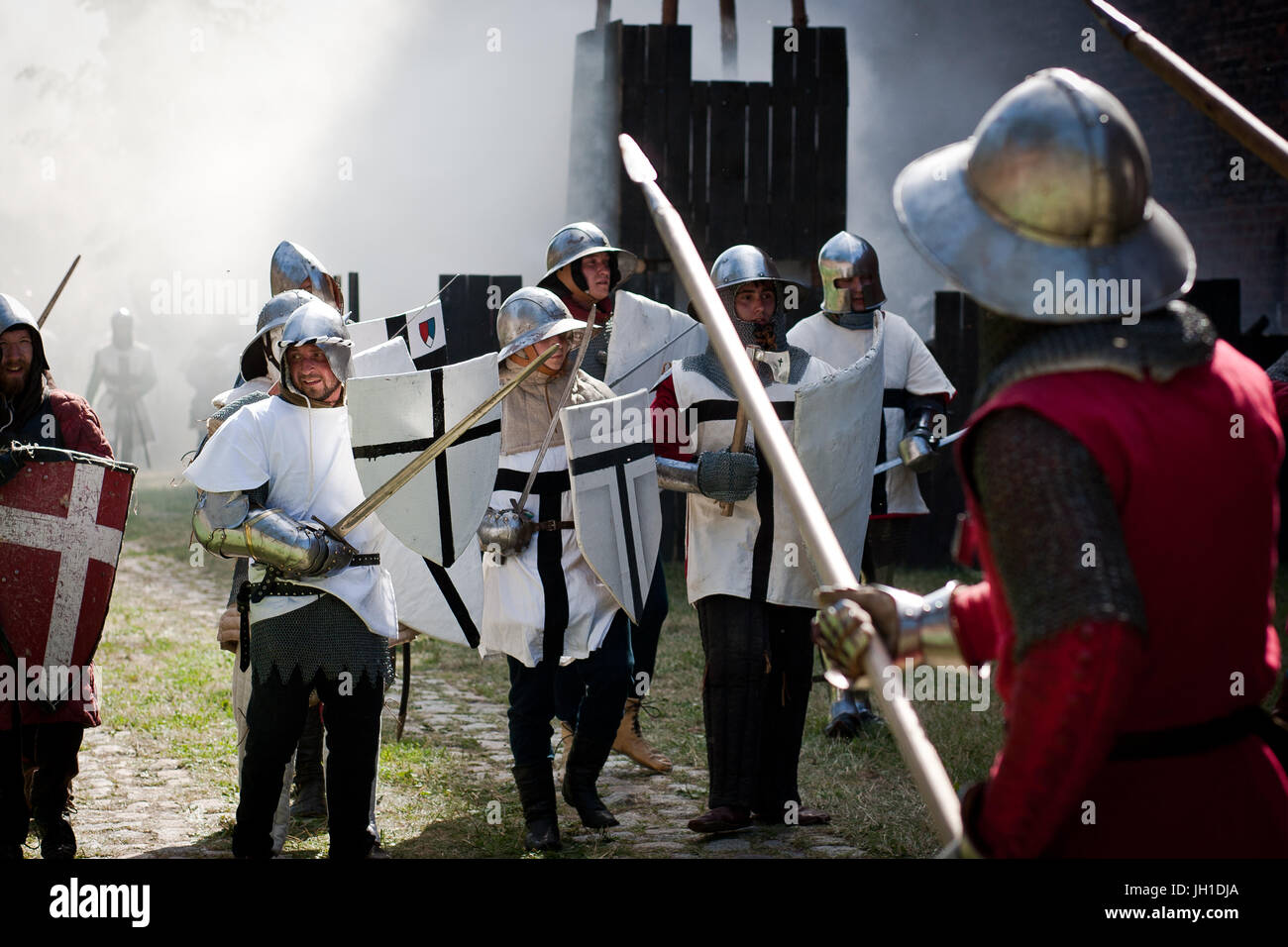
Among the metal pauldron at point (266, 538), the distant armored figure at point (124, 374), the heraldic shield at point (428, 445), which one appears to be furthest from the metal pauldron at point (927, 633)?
the distant armored figure at point (124, 374)

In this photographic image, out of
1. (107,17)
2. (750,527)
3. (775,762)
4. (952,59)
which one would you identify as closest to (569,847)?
(775,762)

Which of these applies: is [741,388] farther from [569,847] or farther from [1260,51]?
[1260,51]

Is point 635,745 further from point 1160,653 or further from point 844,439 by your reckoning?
point 1160,653

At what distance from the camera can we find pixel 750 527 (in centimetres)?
482

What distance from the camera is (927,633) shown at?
2.12m

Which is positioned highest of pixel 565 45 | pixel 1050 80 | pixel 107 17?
pixel 107 17

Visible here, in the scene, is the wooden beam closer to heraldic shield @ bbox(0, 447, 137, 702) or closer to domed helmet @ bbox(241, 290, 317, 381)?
domed helmet @ bbox(241, 290, 317, 381)

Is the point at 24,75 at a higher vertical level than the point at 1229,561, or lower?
higher

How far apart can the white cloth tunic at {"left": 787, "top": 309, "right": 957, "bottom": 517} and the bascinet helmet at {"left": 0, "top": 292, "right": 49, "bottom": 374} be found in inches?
113

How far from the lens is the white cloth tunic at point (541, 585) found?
4.69 metres

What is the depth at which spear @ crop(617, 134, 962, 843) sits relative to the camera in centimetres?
189

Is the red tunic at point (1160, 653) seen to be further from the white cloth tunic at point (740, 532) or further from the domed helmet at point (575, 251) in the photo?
the domed helmet at point (575, 251)

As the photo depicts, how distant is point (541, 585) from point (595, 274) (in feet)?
5.42
